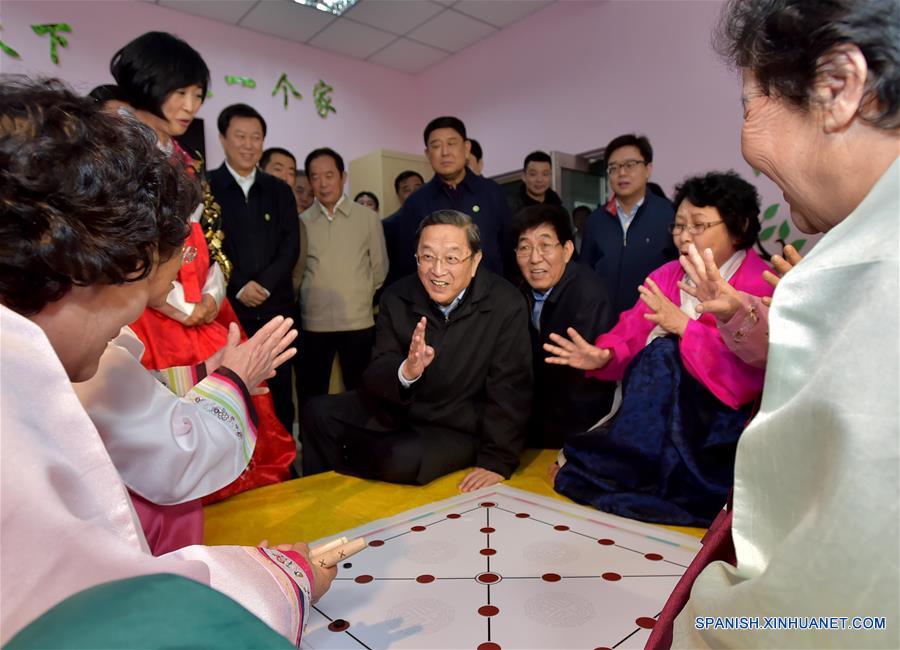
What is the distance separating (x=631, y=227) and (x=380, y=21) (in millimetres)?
3689

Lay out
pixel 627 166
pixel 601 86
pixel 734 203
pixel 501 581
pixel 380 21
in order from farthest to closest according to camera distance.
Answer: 1. pixel 380 21
2. pixel 601 86
3. pixel 627 166
4. pixel 734 203
5. pixel 501 581

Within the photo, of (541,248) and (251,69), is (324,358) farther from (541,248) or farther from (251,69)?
(251,69)

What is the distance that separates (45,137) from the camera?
0.72 m

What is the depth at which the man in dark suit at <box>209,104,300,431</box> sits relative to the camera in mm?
3209

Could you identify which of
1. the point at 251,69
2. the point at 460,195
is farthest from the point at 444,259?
the point at 251,69

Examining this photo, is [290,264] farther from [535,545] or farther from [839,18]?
[839,18]

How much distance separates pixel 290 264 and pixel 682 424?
219 centimetres

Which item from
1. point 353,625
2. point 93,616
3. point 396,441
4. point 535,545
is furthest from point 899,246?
point 396,441

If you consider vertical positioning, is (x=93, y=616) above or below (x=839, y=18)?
below

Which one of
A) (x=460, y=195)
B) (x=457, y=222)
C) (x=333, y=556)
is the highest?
(x=460, y=195)

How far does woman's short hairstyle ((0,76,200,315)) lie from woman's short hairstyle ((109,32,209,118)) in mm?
1518

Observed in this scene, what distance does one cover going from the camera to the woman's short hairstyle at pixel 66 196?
2.34 feet

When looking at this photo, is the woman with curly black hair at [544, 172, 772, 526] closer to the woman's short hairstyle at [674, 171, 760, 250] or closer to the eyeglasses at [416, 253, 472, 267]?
the woman's short hairstyle at [674, 171, 760, 250]

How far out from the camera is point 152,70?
215 centimetres
